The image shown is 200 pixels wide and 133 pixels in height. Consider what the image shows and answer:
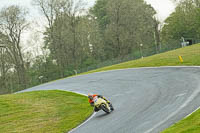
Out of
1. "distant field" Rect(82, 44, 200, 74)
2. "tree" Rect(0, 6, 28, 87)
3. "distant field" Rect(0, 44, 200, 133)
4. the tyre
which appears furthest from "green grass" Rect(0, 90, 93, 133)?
"tree" Rect(0, 6, 28, 87)

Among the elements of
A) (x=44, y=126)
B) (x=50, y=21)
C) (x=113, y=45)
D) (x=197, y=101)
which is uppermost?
(x=50, y=21)

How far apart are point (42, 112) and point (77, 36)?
175 ft

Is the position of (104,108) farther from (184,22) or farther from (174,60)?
(184,22)

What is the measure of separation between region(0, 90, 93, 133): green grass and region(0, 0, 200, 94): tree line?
3859 cm

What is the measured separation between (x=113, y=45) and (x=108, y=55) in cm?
384

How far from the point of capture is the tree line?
209 feet

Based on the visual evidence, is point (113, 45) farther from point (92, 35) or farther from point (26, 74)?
point (26, 74)

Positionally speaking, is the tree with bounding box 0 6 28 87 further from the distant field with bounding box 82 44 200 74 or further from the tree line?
the distant field with bounding box 82 44 200 74

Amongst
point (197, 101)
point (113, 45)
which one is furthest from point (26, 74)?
point (197, 101)

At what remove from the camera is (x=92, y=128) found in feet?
44.9

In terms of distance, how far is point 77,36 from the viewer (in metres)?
72.1

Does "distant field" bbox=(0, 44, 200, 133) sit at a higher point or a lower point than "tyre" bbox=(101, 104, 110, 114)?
lower

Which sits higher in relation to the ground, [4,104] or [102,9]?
[102,9]

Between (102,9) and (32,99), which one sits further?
(102,9)
